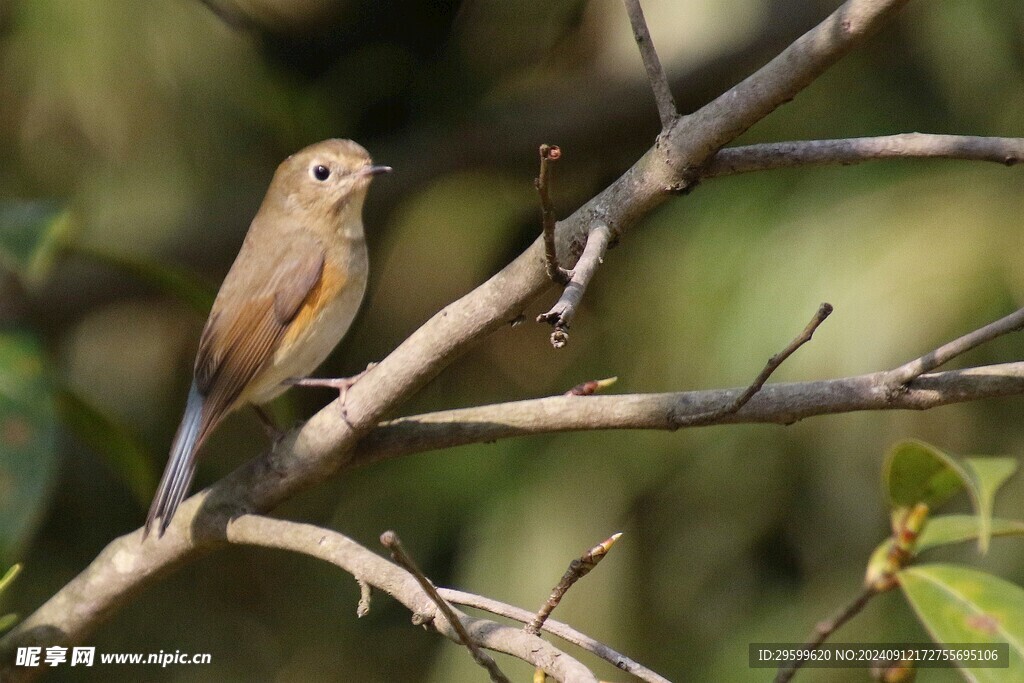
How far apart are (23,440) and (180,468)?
379mm

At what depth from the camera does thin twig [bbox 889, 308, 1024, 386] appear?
1.57 metres

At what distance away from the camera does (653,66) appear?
166 cm

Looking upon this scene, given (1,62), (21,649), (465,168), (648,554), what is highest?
(1,62)

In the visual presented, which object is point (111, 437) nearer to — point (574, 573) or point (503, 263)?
point (503, 263)

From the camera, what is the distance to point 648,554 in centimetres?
385

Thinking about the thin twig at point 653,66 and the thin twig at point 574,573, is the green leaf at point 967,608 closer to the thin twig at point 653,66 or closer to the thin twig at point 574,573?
the thin twig at point 574,573

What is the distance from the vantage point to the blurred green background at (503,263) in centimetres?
362

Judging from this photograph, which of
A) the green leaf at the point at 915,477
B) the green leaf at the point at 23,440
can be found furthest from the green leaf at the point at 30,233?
the green leaf at the point at 915,477

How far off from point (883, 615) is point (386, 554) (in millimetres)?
1825

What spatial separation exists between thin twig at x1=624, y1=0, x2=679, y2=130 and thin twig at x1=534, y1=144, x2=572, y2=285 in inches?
10.5

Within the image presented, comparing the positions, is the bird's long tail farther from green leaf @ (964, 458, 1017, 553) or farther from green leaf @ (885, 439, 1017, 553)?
green leaf @ (964, 458, 1017, 553)

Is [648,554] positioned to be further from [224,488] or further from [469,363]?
[224,488]

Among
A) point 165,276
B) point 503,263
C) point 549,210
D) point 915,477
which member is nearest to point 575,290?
point 549,210

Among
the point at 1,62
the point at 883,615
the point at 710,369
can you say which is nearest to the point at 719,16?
the point at 710,369
